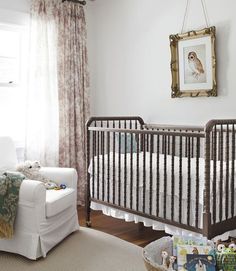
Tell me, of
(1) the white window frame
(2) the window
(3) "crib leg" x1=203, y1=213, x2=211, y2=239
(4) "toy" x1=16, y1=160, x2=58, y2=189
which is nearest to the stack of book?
(3) "crib leg" x1=203, y1=213, x2=211, y2=239

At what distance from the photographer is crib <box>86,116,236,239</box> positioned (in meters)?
2.56

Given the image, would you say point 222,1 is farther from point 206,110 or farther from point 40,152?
point 40,152

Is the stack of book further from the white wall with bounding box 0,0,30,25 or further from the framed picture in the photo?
the white wall with bounding box 0,0,30,25

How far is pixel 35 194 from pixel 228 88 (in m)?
1.91

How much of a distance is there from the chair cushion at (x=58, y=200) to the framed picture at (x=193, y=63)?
1476 millimetres

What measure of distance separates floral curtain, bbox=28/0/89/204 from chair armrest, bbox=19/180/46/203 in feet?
4.55

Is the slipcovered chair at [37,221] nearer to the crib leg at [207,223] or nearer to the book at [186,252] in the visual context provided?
the crib leg at [207,223]

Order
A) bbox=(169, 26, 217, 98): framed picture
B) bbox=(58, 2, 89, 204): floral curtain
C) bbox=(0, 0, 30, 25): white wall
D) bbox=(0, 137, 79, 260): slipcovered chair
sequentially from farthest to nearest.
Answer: bbox=(58, 2, 89, 204): floral curtain → bbox=(0, 0, 30, 25): white wall → bbox=(169, 26, 217, 98): framed picture → bbox=(0, 137, 79, 260): slipcovered chair

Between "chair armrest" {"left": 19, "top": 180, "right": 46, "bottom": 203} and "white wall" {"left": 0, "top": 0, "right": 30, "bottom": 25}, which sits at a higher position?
"white wall" {"left": 0, "top": 0, "right": 30, "bottom": 25}

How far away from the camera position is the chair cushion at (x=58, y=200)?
2.91 meters

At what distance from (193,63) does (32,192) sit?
1949 mm

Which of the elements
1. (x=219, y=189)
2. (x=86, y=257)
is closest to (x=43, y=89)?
(x=86, y=257)

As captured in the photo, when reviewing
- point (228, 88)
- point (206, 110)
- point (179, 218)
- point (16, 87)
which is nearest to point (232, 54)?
point (228, 88)

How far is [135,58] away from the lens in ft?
14.2
